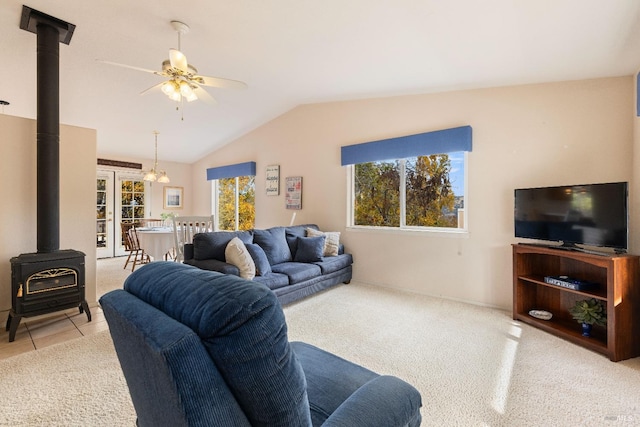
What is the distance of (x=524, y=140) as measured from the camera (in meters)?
3.18

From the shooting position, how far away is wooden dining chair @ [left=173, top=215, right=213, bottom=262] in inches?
166

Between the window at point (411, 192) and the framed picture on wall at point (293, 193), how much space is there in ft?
3.41

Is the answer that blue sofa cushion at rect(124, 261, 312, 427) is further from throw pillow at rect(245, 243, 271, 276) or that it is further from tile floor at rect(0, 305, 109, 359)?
tile floor at rect(0, 305, 109, 359)

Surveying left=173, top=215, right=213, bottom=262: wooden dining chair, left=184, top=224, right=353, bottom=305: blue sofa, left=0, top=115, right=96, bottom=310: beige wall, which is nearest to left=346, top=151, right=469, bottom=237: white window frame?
left=184, top=224, right=353, bottom=305: blue sofa

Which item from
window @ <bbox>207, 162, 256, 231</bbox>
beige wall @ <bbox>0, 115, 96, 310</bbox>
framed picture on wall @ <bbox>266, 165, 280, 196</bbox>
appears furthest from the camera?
window @ <bbox>207, 162, 256, 231</bbox>

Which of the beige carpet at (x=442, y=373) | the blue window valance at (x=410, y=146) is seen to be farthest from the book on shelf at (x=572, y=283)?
the blue window valance at (x=410, y=146)

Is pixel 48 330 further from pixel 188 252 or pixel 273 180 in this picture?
pixel 273 180

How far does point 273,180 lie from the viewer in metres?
5.57

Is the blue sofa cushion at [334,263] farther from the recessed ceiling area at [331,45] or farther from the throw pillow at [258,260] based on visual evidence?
the recessed ceiling area at [331,45]

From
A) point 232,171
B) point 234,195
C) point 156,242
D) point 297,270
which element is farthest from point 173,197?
point 297,270

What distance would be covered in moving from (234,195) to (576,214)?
5.81m

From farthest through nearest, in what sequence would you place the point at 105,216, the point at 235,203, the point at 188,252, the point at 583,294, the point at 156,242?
1. the point at 235,203
2. the point at 105,216
3. the point at 156,242
4. the point at 188,252
5. the point at 583,294

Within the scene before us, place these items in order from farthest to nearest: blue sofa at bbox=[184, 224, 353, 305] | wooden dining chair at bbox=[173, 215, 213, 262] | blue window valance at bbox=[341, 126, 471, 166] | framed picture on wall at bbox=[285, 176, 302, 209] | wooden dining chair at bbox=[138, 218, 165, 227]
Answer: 1. wooden dining chair at bbox=[138, 218, 165, 227]
2. framed picture on wall at bbox=[285, 176, 302, 209]
3. wooden dining chair at bbox=[173, 215, 213, 262]
4. blue window valance at bbox=[341, 126, 471, 166]
5. blue sofa at bbox=[184, 224, 353, 305]

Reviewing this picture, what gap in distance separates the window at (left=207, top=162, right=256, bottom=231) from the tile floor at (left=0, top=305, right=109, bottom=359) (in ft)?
11.1
